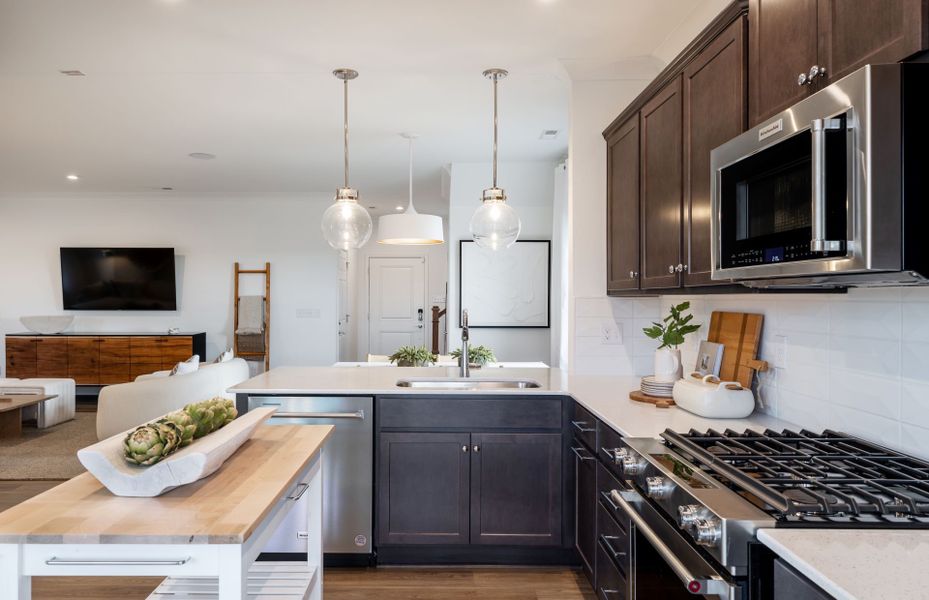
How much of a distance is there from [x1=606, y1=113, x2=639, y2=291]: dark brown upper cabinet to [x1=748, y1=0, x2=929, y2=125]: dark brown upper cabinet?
1089 millimetres

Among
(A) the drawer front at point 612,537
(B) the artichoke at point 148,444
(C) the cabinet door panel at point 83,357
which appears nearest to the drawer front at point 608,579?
(A) the drawer front at point 612,537

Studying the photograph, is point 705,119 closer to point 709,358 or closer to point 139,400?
point 709,358

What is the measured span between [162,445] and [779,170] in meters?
1.65

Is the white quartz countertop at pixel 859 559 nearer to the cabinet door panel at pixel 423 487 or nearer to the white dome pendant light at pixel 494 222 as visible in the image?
the cabinet door panel at pixel 423 487

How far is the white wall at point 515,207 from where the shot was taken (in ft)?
20.6

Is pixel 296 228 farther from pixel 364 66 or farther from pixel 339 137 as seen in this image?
pixel 364 66

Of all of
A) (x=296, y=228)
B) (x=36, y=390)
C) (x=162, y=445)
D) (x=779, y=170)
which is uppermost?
(x=296, y=228)

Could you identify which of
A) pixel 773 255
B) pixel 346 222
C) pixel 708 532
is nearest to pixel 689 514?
pixel 708 532

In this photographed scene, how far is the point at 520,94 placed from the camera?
4.05 m

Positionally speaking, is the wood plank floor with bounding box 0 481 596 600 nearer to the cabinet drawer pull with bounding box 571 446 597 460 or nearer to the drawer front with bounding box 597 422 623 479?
the cabinet drawer pull with bounding box 571 446 597 460

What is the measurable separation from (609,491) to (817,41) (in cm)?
158

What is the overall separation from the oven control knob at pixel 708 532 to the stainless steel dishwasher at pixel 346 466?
194 centimetres

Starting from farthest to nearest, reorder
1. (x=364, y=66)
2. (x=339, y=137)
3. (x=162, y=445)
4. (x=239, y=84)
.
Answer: (x=339, y=137) → (x=239, y=84) → (x=364, y=66) → (x=162, y=445)

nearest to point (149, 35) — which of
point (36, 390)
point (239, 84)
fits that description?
point (239, 84)
